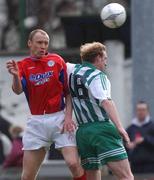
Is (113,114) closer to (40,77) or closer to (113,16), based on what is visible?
(40,77)

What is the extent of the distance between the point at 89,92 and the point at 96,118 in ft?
0.91

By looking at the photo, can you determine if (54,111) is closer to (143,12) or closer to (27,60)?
(27,60)

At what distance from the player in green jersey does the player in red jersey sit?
248 millimetres

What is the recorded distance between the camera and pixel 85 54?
1061cm

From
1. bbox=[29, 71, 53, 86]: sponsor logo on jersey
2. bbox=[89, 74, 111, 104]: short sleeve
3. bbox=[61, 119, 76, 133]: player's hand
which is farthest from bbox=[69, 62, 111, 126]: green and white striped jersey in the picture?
bbox=[29, 71, 53, 86]: sponsor logo on jersey

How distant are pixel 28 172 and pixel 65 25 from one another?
1028cm

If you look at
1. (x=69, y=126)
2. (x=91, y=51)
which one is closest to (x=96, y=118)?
(x=69, y=126)

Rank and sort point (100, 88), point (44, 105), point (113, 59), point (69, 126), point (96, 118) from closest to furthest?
1. point (100, 88)
2. point (96, 118)
3. point (69, 126)
4. point (44, 105)
5. point (113, 59)

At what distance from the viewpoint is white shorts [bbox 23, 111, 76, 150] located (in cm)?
1095

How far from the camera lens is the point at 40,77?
35.7 ft

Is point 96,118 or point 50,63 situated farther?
point 50,63

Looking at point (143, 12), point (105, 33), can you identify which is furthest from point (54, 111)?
point (105, 33)

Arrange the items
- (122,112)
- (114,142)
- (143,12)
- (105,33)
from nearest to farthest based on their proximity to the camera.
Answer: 1. (114,142)
2. (143,12)
3. (122,112)
4. (105,33)

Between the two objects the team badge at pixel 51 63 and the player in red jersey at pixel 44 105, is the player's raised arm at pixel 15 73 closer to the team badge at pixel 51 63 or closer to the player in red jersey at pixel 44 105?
the player in red jersey at pixel 44 105
